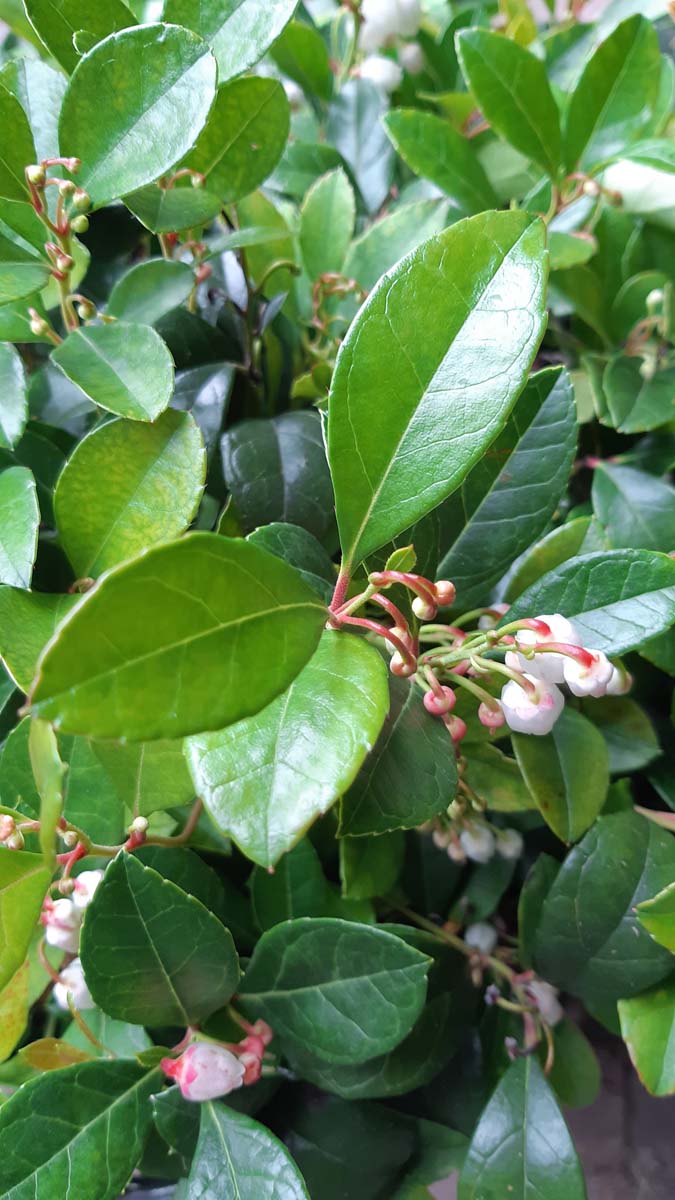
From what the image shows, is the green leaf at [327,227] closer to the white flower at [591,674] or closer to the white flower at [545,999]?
the white flower at [591,674]

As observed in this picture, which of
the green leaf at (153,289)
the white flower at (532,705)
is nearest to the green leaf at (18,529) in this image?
the green leaf at (153,289)

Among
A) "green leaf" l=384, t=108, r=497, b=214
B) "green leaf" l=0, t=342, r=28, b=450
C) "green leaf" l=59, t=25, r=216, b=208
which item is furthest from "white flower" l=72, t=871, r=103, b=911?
"green leaf" l=384, t=108, r=497, b=214

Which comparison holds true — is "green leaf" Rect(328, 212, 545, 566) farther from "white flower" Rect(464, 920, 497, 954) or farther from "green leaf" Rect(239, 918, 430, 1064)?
"white flower" Rect(464, 920, 497, 954)

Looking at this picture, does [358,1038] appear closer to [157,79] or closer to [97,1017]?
[97,1017]

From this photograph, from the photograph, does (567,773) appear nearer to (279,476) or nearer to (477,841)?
(477,841)

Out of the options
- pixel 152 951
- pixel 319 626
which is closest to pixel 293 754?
pixel 319 626

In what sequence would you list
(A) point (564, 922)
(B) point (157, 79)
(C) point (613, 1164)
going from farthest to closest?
(C) point (613, 1164), (A) point (564, 922), (B) point (157, 79)

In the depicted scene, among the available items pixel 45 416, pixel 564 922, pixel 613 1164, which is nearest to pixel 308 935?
pixel 564 922
